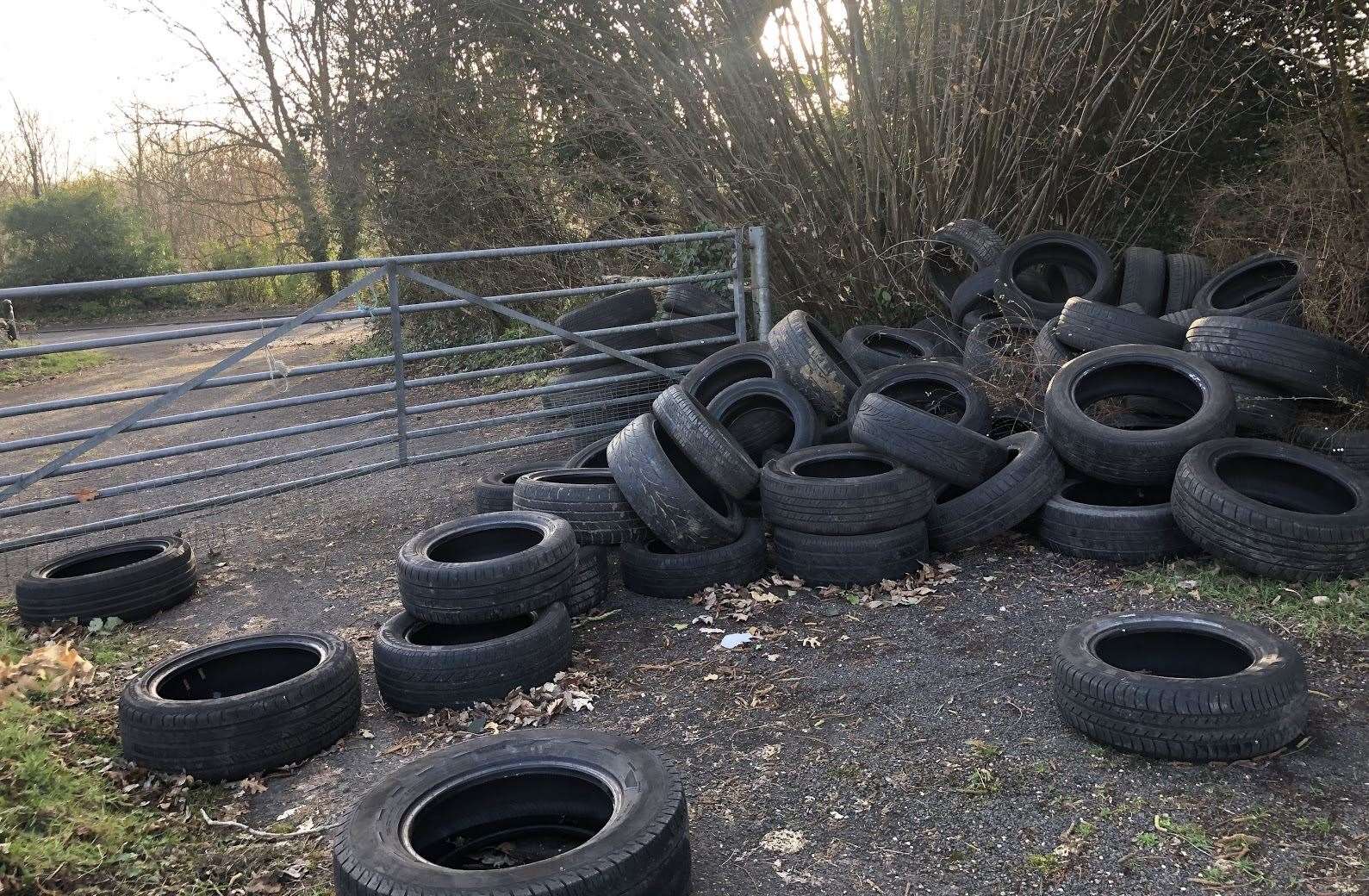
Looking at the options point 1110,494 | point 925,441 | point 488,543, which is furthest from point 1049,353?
point 488,543

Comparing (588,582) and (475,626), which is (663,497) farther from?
(475,626)

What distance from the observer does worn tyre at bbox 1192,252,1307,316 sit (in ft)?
23.4

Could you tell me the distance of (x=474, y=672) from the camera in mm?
4227

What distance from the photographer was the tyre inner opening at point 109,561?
576cm

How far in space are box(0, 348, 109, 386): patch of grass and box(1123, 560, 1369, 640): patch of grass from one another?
16230 millimetres

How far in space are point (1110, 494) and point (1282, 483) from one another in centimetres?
88

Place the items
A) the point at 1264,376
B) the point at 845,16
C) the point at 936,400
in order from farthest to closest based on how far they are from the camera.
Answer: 1. the point at 845,16
2. the point at 936,400
3. the point at 1264,376

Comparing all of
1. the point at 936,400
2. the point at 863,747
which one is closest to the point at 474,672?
the point at 863,747

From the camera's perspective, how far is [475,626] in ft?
15.5

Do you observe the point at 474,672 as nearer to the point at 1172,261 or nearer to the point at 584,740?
the point at 584,740

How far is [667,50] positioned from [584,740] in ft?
25.6

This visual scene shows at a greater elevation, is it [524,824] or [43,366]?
[43,366]

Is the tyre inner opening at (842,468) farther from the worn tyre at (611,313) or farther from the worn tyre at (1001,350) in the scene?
the worn tyre at (611,313)

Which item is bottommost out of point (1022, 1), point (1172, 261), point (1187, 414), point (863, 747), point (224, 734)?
point (863, 747)
